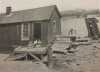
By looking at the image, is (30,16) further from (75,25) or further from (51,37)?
(75,25)

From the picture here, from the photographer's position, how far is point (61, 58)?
36.8 feet

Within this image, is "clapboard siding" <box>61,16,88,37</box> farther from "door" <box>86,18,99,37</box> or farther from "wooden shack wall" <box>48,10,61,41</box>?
"door" <box>86,18,99,37</box>

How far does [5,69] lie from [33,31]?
6.48 metres

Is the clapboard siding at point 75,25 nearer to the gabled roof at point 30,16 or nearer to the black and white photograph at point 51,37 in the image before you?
the black and white photograph at point 51,37

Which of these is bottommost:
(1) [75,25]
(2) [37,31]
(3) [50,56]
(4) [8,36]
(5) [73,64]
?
(5) [73,64]

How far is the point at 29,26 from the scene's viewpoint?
16406 millimetres

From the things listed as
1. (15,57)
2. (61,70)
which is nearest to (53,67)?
(61,70)

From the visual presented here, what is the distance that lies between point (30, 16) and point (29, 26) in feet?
3.25

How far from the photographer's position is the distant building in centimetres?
1580

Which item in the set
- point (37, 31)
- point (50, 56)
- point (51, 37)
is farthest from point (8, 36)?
point (50, 56)

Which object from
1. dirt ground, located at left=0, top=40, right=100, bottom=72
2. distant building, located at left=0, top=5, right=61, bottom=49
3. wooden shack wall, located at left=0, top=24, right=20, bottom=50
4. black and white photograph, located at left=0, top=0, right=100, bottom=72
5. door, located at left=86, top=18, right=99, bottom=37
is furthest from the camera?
wooden shack wall, located at left=0, top=24, right=20, bottom=50

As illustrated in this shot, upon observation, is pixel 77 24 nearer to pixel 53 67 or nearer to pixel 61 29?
pixel 61 29

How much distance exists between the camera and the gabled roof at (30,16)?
16094mm

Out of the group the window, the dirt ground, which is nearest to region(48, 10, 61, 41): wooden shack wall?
the window
